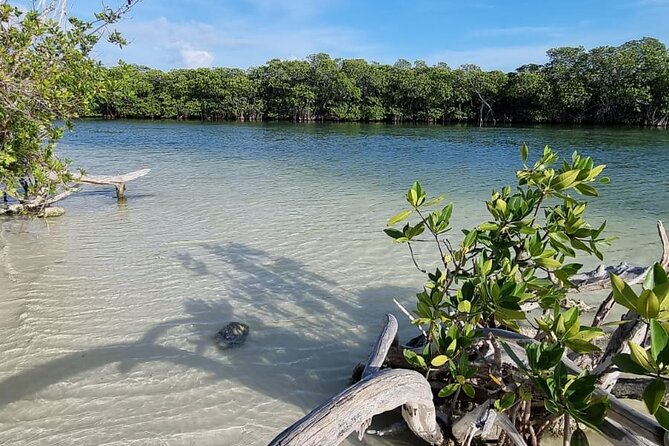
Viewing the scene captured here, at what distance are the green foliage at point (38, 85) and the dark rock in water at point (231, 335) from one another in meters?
3.15

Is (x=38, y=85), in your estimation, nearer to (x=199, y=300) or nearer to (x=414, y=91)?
(x=199, y=300)

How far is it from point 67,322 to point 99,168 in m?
16.5

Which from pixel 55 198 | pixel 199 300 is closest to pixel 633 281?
pixel 199 300

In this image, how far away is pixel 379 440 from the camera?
3.39 m

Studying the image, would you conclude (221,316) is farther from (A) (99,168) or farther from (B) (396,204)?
(A) (99,168)

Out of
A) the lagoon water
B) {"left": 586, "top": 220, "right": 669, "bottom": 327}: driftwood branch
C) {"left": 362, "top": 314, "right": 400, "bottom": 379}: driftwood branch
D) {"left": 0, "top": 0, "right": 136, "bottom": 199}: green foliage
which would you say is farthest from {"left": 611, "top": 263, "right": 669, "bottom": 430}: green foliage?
{"left": 0, "top": 0, "right": 136, "bottom": 199}: green foliage

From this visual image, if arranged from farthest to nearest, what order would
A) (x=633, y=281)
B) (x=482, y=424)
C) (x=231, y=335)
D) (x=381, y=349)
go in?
1. (x=231, y=335)
2. (x=633, y=281)
3. (x=381, y=349)
4. (x=482, y=424)

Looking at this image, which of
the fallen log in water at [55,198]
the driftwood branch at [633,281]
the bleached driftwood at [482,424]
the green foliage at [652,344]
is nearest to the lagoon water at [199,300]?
the fallen log in water at [55,198]

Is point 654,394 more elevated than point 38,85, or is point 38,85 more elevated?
point 38,85

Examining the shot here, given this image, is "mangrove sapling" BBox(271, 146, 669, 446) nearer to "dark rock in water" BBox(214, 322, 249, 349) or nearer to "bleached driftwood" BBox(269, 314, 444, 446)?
"bleached driftwood" BBox(269, 314, 444, 446)

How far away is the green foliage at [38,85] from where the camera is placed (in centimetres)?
462

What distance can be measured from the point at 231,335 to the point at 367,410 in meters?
3.12

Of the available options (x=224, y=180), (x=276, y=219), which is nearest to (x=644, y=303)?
(x=276, y=219)

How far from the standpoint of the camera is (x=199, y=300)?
19.2 feet
